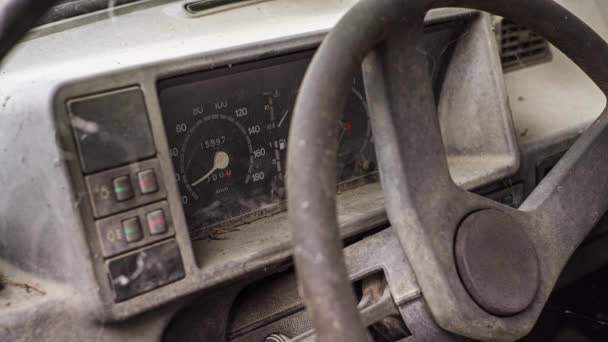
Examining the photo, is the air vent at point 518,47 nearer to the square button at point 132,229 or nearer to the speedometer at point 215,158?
the speedometer at point 215,158

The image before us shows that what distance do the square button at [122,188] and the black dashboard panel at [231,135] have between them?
171mm

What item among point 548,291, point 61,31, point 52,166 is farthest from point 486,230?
point 61,31

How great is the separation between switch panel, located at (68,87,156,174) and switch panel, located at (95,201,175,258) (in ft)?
0.24

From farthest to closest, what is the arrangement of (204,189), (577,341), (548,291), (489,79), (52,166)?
1. (577,341)
2. (489,79)
3. (204,189)
4. (548,291)
5. (52,166)

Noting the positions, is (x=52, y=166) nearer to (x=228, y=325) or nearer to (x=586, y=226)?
(x=228, y=325)

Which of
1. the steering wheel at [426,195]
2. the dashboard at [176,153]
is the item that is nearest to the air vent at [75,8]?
the dashboard at [176,153]

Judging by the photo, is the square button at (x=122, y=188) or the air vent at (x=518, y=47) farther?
the air vent at (x=518, y=47)

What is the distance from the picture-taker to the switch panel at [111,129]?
0.99 metres

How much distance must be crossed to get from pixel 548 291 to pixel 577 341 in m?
0.52

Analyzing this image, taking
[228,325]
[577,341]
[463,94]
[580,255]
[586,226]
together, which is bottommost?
[577,341]

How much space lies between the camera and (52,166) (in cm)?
99

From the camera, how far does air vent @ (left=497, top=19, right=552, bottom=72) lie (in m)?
1.77

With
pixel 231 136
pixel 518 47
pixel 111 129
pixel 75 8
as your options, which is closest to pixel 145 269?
pixel 111 129

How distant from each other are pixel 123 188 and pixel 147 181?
0.04m
